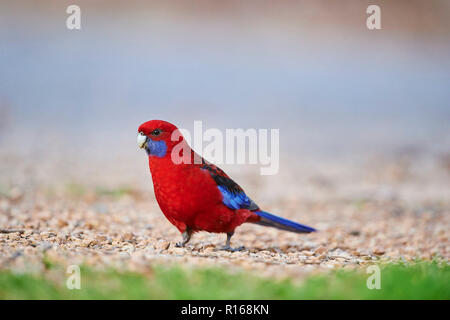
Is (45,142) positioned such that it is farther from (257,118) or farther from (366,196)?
(366,196)

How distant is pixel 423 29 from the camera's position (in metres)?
17.2

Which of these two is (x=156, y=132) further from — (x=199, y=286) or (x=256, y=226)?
(x=256, y=226)

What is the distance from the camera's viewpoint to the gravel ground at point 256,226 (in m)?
4.05

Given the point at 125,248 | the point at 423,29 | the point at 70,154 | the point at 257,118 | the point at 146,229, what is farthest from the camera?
the point at 423,29

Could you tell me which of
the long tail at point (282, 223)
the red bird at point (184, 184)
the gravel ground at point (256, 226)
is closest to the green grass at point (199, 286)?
the gravel ground at point (256, 226)

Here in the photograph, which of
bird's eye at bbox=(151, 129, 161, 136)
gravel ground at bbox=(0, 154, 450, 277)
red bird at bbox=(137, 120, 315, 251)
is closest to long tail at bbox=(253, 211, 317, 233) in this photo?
gravel ground at bbox=(0, 154, 450, 277)

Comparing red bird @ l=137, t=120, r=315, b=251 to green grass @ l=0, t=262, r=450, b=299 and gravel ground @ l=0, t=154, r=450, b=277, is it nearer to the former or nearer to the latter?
gravel ground @ l=0, t=154, r=450, b=277

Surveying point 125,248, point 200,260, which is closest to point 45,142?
point 125,248

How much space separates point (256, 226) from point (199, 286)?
3.53m

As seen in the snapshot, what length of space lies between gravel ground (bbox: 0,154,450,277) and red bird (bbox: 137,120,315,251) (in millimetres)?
280

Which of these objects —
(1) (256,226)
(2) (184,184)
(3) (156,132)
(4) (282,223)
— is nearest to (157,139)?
(3) (156,132)

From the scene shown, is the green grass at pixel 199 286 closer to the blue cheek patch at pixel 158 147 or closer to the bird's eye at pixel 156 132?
the blue cheek patch at pixel 158 147

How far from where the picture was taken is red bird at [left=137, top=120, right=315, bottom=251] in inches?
166
